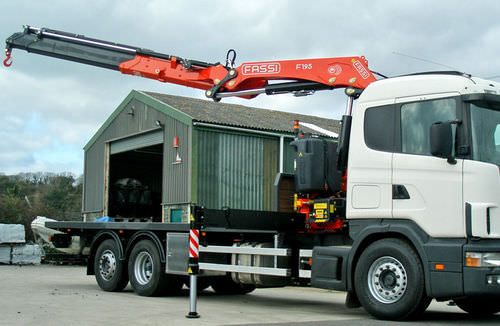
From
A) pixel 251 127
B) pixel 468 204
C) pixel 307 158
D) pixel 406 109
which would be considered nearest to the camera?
pixel 468 204

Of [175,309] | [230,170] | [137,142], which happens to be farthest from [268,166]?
[175,309]

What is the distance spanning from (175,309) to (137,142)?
1907cm

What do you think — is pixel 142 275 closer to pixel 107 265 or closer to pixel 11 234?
pixel 107 265

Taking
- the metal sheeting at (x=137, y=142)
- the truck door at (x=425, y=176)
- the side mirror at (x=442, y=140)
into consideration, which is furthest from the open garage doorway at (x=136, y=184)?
the side mirror at (x=442, y=140)

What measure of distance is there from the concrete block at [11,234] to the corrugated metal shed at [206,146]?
5.74 metres

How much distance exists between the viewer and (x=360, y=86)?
1073 cm

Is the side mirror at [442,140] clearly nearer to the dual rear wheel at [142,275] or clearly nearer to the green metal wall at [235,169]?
the dual rear wheel at [142,275]

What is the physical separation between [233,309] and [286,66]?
4400mm

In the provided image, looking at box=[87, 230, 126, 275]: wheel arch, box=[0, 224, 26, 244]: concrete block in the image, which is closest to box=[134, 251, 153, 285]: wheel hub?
box=[87, 230, 126, 275]: wheel arch

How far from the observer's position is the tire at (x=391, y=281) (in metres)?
8.73

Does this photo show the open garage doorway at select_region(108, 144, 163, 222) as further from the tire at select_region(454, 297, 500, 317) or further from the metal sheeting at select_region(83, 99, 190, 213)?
the tire at select_region(454, 297, 500, 317)

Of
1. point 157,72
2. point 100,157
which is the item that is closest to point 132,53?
point 157,72

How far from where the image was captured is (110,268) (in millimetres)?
14023

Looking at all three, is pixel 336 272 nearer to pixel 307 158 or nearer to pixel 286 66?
pixel 307 158
